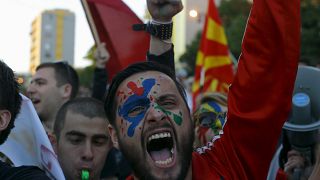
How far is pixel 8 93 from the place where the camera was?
229 cm

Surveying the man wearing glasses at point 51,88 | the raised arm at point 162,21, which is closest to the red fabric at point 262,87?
the raised arm at point 162,21

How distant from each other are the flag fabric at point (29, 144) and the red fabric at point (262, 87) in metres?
0.65

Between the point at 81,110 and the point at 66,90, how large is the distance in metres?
1.56

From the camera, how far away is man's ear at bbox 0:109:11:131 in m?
2.28

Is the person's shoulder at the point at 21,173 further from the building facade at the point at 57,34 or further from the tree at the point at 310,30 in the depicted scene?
the tree at the point at 310,30

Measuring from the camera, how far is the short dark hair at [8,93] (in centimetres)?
227

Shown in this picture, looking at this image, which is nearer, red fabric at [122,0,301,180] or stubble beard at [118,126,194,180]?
red fabric at [122,0,301,180]

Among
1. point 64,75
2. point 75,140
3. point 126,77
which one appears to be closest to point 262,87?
point 126,77

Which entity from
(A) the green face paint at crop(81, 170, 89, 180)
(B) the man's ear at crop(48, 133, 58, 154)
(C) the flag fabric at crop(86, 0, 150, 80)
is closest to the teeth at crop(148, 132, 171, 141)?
(A) the green face paint at crop(81, 170, 89, 180)

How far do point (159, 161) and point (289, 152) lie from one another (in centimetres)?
110

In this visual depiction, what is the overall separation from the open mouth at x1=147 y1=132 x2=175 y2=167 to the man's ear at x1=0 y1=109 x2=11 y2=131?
23.9 inches

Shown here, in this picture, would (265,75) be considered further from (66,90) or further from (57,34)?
(57,34)

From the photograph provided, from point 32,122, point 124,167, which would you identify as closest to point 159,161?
point 32,122

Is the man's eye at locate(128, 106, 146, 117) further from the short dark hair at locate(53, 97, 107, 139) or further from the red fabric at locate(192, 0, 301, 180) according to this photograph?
the short dark hair at locate(53, 97, 107, 139)
